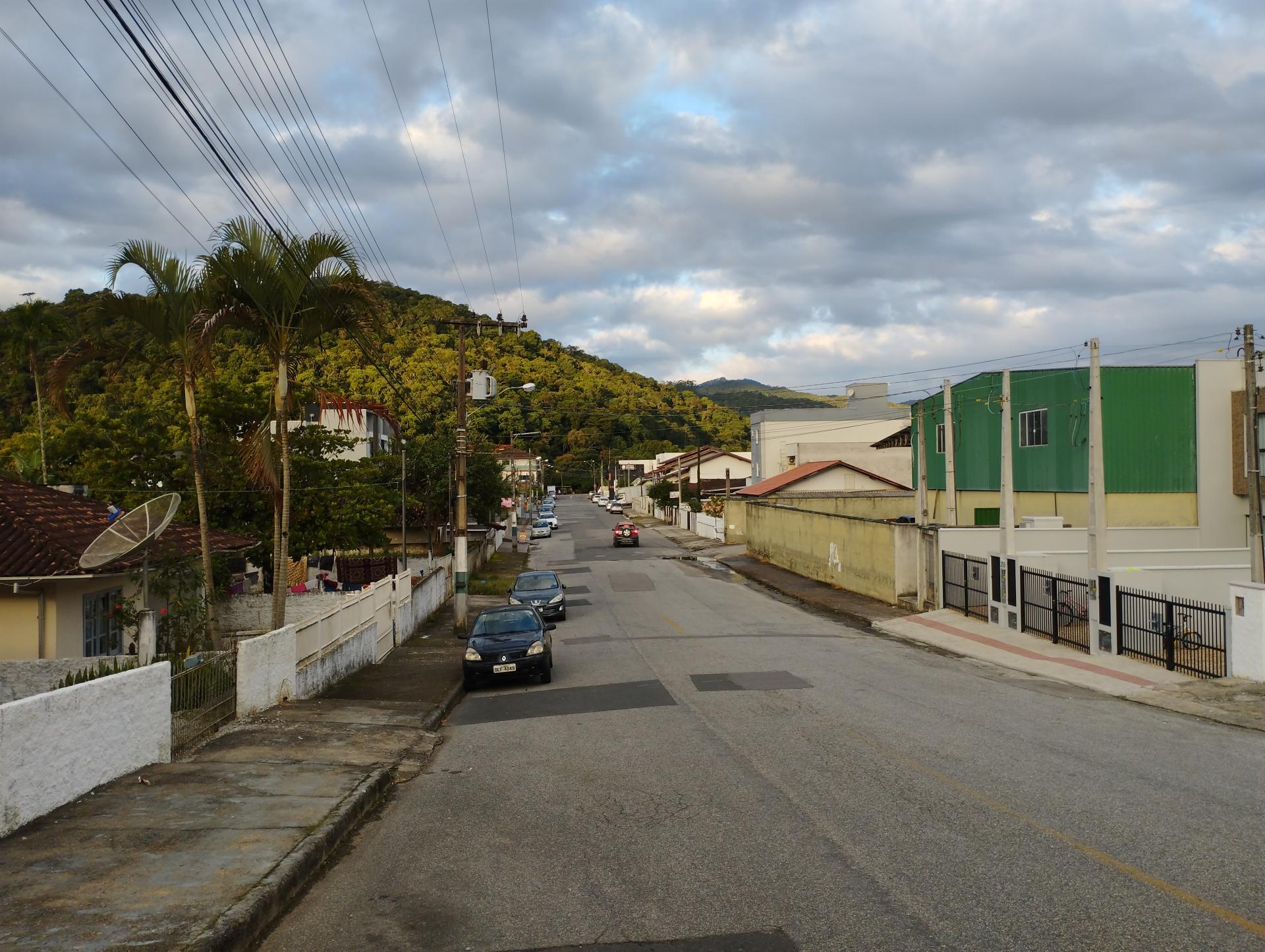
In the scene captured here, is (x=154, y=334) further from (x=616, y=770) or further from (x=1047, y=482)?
(x=1047, y=482)

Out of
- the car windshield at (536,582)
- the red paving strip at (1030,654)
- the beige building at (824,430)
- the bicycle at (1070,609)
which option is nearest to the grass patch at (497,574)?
the car windshield at (536,582)

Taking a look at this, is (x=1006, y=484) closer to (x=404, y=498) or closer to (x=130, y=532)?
(x=130, y=532)

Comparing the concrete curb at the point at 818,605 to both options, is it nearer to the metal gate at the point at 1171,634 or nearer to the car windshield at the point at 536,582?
the metal gate at the point at 1171,634

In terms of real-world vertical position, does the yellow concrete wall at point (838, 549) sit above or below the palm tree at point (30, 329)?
below

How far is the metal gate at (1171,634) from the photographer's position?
1755cm

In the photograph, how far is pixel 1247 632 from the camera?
16.2 m

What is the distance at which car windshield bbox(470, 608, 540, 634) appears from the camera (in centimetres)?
1870

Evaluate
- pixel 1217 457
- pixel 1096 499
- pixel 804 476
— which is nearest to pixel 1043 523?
pixel 1217 457

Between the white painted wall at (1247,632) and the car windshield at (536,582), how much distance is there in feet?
58.5

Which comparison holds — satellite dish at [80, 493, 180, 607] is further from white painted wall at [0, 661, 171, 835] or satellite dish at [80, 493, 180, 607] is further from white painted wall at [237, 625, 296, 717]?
white painted wall at [0, 661, 171, 835]

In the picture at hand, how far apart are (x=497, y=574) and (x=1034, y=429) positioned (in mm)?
24093

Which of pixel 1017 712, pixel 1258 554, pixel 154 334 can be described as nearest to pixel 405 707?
pixel 154 334

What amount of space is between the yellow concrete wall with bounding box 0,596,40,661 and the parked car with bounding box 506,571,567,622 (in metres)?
13.2

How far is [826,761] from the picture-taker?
10.4 metres
